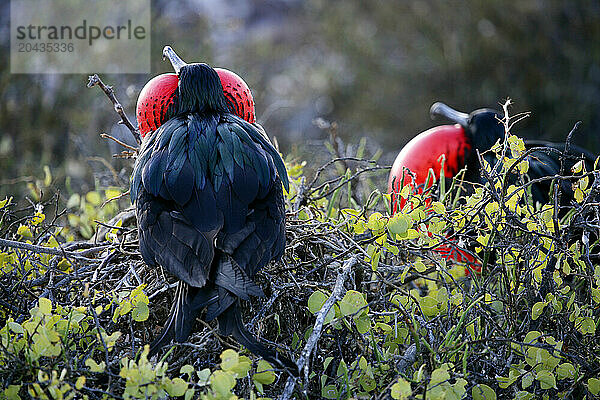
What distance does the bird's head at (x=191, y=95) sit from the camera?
0.86 meters

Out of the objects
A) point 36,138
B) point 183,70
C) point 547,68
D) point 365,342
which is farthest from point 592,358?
point 547,68

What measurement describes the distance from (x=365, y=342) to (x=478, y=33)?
9.81ft

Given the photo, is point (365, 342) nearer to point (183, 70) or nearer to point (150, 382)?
point (150, 382)

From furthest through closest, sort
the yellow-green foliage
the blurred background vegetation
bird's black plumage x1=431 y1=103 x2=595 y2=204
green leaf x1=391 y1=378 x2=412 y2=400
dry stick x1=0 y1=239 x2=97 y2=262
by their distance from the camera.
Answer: the blurred background vegetation
bird's black plumage x1=431 y1=103 x2=595 y2=204
dry stick x1=0 y1=239 x2=97 y2=262
the yellow-green foliage
green leaf x1=391 y1=378 x2=412 y2=400

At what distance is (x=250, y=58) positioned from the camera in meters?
3.71

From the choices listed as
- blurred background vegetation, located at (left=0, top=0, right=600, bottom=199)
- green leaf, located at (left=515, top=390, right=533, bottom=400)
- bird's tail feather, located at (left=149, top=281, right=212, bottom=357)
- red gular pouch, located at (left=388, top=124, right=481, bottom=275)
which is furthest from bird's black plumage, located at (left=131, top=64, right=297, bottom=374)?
blurred background vegetation, located at (left=0, top=0, right=600, bottom=199)

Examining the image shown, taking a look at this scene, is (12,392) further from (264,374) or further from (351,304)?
(351,304)

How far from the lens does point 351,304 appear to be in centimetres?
74

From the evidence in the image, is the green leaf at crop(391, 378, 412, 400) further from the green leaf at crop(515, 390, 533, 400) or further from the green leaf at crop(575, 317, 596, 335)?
the green leaf at crop(575, 317, 596, 335)

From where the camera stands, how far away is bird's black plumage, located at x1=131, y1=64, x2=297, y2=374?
725mm

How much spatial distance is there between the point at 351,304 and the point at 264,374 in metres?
0.12

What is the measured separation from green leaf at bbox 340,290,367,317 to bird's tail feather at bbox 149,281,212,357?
146 millimetres

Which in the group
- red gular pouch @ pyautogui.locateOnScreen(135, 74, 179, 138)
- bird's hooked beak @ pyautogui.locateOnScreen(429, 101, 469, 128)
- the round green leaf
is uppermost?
red gular pouch @ pyautogui.locateOnScreen(135, 74, 179, 138)

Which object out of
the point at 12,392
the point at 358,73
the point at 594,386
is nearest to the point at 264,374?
the point at 12,392
